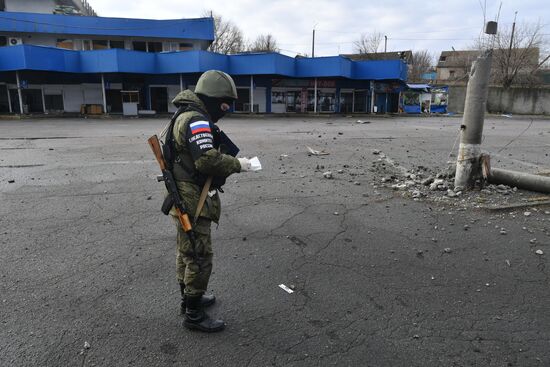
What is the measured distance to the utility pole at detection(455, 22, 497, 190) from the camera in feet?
21.6

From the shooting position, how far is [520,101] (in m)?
43.1

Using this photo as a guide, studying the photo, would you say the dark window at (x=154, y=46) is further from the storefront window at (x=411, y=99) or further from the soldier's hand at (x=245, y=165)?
the soldier's hand at (x=245, y=165)

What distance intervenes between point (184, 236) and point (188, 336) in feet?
2.42

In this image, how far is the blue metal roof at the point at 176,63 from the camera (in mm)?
30047

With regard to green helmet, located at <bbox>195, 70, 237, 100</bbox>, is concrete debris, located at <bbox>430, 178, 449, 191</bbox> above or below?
below

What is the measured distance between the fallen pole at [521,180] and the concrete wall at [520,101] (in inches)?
1599

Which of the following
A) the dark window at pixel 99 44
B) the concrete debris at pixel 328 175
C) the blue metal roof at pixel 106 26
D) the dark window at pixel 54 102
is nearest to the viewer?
the concrete debris at pixel 328 175

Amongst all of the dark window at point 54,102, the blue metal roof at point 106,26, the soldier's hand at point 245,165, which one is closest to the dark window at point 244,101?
the blue metal roof at point 106,26

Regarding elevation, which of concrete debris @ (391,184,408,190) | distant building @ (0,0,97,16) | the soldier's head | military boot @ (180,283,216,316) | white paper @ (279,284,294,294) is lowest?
white paper @ (279,284,294,294)

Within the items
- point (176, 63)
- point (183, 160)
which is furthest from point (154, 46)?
point (183, 160)

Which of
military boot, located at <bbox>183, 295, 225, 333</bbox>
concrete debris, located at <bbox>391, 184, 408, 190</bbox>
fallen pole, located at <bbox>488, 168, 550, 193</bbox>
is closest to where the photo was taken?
military boot, located at <bbox>183, 295, 225, 333</bbox>

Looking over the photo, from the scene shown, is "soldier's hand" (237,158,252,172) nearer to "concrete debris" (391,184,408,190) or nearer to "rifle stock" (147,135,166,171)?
"rifle stock" (147,135,166,171)

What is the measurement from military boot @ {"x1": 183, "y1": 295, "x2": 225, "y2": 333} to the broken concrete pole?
204 inches

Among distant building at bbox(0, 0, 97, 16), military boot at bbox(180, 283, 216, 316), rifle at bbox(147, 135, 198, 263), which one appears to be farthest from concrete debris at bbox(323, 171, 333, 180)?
distant building at bbox(0, 0, 97, 16)
